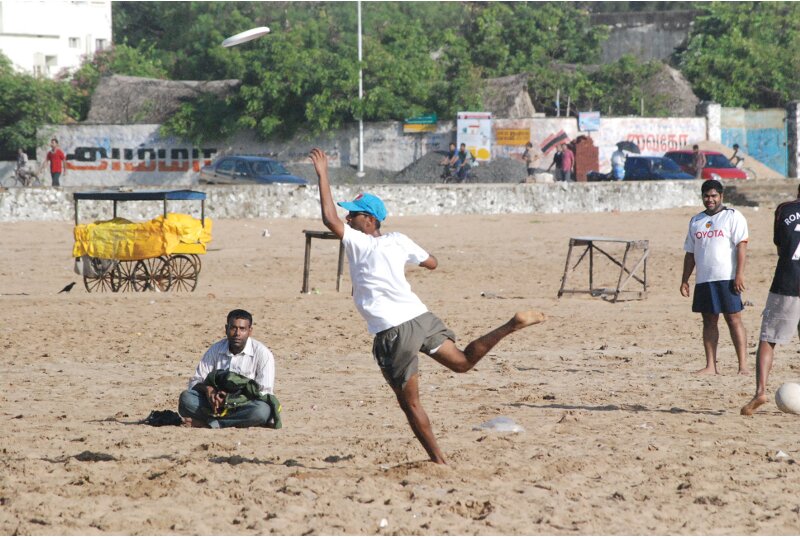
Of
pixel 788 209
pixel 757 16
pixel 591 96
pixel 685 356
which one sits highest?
pixel 757 16

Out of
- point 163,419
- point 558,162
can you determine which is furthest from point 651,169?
point 163,419

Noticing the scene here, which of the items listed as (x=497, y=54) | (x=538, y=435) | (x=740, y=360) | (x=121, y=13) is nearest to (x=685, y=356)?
(x=740, y=360)

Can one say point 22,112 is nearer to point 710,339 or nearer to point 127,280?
point 127,280

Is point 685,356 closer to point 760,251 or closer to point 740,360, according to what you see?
point 740,360

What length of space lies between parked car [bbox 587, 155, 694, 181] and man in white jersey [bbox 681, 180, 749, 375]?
25987mm

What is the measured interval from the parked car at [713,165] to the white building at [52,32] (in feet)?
95.9

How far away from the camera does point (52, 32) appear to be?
2234 inches

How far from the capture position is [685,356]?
11086 millimetres

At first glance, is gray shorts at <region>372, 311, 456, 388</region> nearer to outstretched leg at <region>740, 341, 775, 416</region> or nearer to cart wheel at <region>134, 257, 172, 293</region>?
outstretched leg at <region>740, 341, 775, 416</region>

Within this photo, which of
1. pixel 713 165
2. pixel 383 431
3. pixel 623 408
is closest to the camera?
pixel 383 431

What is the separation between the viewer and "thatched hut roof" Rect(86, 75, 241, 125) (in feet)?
148

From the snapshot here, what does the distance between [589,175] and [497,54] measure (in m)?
17.5

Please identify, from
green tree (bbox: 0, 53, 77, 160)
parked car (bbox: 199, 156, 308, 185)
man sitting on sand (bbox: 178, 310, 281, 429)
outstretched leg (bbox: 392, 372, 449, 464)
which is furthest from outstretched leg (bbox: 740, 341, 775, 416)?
green tree (bbox: 0, 53, 77, 160)

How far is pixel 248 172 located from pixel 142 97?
13.1m
